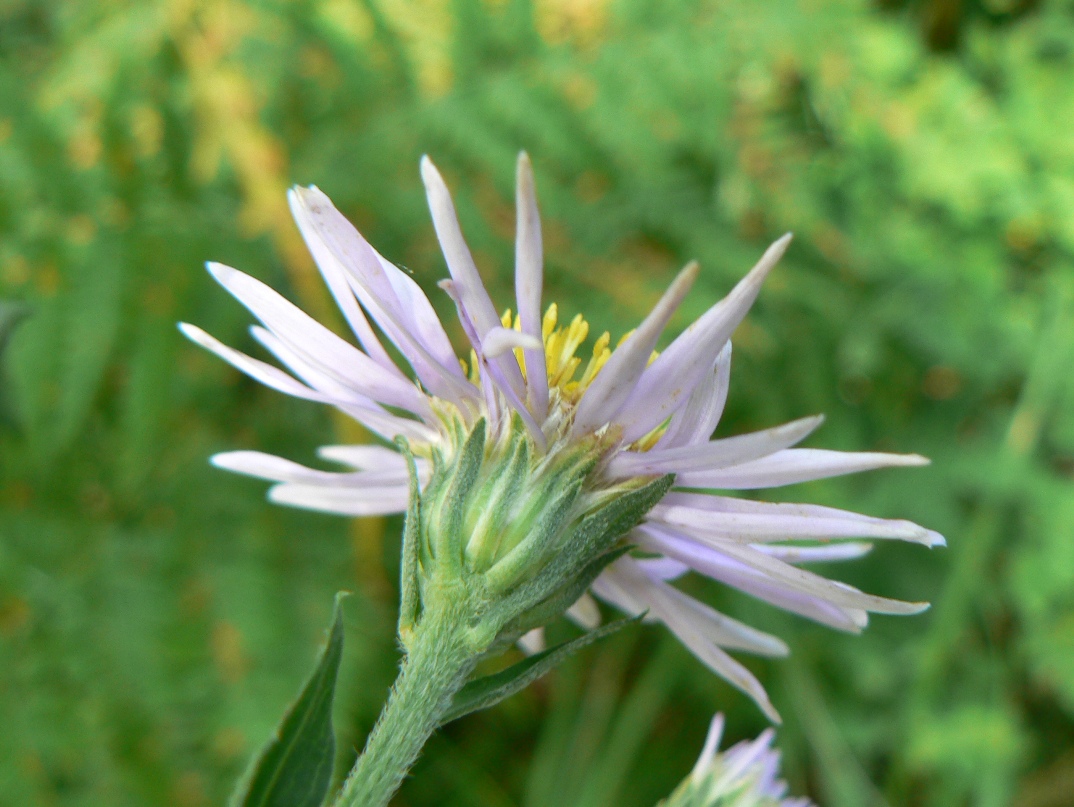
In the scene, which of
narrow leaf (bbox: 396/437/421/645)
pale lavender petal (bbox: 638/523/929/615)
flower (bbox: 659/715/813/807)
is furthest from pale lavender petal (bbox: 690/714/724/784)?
narrow leaf (bbox: 396/437/421/645)

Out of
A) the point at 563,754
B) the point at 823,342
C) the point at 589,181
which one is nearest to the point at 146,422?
the point at 563,754

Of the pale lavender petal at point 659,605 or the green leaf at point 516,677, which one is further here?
the pale lavender petal at point 659,605

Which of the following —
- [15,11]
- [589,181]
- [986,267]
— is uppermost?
[15,11]

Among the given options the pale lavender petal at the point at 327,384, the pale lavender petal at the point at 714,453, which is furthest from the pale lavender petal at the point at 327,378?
the pale lavender petal at the point at 714,453

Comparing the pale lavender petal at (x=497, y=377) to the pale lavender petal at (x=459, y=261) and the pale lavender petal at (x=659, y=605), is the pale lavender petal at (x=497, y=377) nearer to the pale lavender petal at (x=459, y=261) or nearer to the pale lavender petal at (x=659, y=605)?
the pale lavender petal at (x=459, y=261)

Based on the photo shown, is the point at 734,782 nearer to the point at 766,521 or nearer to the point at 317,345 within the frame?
the point at 766,521

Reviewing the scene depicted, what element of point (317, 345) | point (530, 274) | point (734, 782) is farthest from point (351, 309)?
point (734, 782)

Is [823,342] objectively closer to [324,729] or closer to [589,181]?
[589,181]
